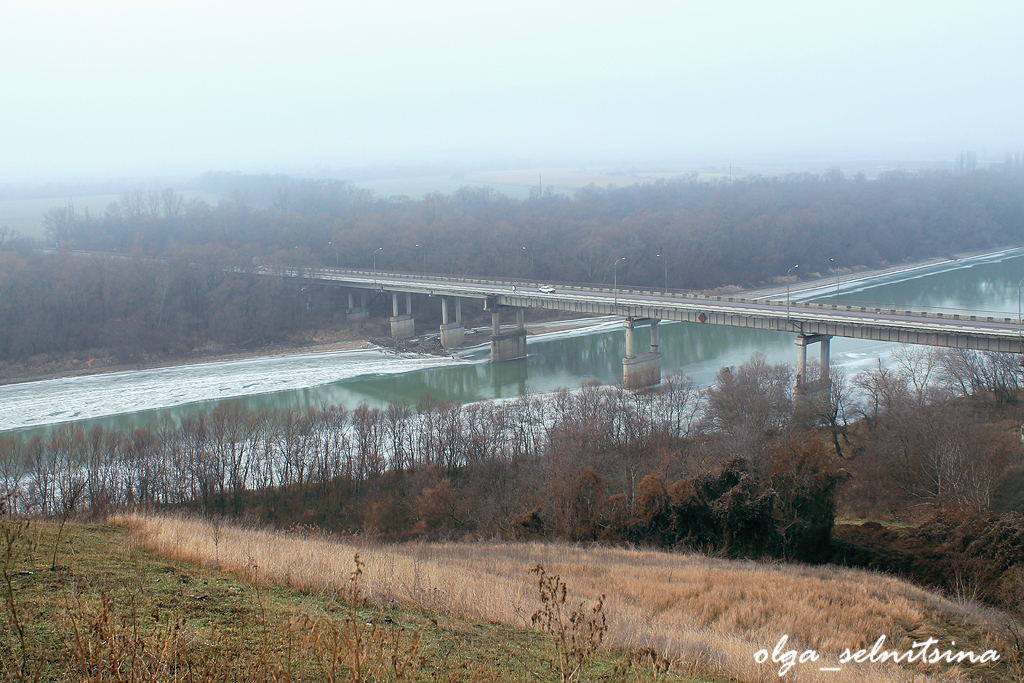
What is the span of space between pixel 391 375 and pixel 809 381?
25105mm

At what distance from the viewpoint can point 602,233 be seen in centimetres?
8681

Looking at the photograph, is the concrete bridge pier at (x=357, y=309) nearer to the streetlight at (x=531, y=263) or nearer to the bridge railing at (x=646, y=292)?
the bridge railing at (x=646, y=292)

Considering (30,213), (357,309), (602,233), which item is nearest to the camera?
(357,309)

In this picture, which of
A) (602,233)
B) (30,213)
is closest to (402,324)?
(602,233)

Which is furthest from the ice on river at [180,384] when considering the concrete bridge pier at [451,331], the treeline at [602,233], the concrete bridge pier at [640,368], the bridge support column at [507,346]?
the treeline at [602,233]

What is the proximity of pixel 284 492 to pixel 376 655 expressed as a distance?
21.5m

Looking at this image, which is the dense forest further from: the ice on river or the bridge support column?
the bridge support column

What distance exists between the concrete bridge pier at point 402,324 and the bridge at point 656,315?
3.2 inches

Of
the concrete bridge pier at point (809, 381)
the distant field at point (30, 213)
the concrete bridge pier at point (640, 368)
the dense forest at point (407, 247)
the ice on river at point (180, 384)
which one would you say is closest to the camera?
the concrete bridge pier at point (809, 381)

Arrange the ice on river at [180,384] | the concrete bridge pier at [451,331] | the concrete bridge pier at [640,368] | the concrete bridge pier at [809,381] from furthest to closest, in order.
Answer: the concrete bridge pier at [451,331]
the concrete bridge pier at [640,368]
the ice on river at [180,384]
the concrete bridge pier at [809,381]

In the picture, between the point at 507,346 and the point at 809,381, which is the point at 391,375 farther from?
the point at 809,381

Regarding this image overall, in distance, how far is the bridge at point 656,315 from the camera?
121 feet

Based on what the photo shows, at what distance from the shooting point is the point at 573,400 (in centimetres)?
3478

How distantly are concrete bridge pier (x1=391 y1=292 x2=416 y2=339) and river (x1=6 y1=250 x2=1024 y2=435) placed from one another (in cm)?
486
